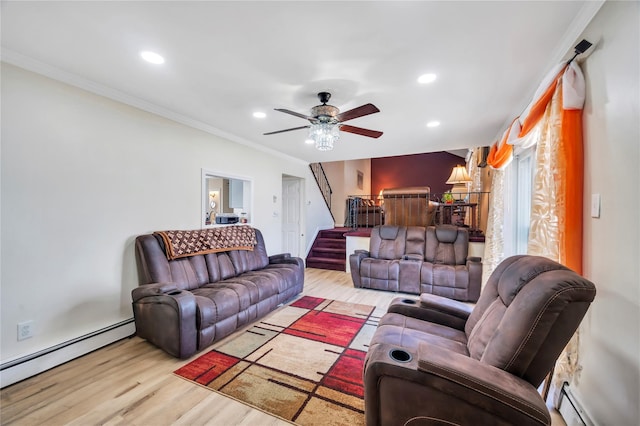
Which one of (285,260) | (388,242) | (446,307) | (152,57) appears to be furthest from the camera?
(388,242)

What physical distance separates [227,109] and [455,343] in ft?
10.4

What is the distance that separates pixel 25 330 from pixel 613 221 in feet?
13.3

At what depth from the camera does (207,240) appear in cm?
338

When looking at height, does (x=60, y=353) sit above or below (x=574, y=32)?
below

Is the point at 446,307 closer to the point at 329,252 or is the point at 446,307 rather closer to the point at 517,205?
the point at 517,205

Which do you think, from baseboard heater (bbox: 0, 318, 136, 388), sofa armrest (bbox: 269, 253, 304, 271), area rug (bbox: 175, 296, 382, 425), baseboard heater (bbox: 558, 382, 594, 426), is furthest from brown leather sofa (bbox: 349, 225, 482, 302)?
baseboard heater (bbox: 0, 318, 136, 388)

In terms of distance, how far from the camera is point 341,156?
5543 mm

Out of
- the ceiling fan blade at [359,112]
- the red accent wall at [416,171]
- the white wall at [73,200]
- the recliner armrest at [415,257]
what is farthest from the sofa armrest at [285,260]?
the red accent wall at [416,171]

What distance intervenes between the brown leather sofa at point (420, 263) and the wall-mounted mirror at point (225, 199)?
2156mm

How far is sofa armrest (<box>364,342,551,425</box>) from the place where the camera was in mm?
1102

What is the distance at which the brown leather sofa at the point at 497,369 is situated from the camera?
3.68ft

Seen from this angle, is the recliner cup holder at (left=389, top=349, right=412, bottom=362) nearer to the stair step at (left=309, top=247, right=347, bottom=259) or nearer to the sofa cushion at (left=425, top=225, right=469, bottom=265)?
the sofa cushion at (left=425, top=225, right=469, bottom=265)

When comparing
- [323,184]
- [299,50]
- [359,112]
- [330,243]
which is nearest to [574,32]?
[359,112]

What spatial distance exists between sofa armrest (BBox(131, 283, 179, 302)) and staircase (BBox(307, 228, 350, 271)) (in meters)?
3.95
